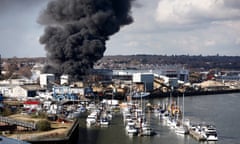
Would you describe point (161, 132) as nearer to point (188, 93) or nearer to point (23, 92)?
point (23, 92)

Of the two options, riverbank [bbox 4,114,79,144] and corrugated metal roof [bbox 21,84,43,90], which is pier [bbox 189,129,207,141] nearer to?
riverbank [bbox 4,114,79,144]

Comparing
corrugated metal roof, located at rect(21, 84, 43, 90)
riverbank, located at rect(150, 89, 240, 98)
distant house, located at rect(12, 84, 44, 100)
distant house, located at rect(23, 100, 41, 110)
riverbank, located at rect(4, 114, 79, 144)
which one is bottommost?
riverbank, located at rect(4, 114, 79, 144)

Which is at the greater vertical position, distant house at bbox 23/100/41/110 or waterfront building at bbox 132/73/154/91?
waterfront building at bbox 132/73/154/91

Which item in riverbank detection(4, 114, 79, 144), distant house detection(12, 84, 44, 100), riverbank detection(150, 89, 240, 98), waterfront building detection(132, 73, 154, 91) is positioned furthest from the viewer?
waterfront building detection(132, 73, 154, 91)

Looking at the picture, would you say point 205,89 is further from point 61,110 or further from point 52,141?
point 52,141

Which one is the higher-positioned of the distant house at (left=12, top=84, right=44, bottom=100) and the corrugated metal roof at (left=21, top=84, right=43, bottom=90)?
the corrugated metal roof at (left=21, top=84, right=43, bottom=90)

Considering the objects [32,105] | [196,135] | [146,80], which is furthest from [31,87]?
[196,135]

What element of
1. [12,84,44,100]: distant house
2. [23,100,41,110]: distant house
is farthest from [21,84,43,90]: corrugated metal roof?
[23,100,41,110]: distant house

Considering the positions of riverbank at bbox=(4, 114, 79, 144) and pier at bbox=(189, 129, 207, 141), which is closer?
riverbank at bbox=(4, 114, 79, 144)

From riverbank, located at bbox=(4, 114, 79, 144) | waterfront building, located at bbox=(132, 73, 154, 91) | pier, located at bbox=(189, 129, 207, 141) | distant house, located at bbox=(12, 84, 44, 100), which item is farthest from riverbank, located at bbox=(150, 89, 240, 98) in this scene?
riverbank, located at bbox=(4, 114, 79, 144)

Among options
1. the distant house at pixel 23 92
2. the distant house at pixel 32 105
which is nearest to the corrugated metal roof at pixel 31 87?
the distant house at pixel 23 92

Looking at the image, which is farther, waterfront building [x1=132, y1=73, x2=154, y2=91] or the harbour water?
waterfront building [x1=132, y1=73, x2=154, y2=91]

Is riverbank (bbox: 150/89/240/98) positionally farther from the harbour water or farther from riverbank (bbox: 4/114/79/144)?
riverbank (bbox: 4/114/79/144)

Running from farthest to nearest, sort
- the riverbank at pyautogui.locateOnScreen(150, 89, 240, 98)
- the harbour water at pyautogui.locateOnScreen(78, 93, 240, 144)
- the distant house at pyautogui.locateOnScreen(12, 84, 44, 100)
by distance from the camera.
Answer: the riverbank at pyautogui.locateOnScreen(150, 89, 240, 98) → the distant house at pyautogui.locateOnScreen(12, 84, 44, 100) → the harbour water at pyautogui.locateOnScreen(78, 93, 240, 144)
